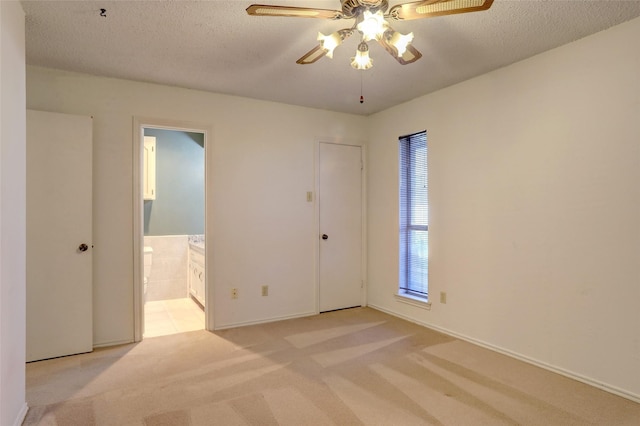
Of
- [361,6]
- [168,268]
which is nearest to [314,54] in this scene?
[361,6]

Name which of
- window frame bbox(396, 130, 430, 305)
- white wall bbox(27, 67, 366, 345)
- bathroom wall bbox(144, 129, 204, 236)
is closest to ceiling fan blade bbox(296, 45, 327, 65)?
white wall bbox(27, 67, 366, 345)

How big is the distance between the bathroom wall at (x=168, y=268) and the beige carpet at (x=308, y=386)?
169cm

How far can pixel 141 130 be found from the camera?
3.40 m

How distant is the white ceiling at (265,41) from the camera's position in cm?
219

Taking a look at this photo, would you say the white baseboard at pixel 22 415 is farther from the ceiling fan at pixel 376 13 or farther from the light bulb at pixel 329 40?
the light bulb at pixel 329 40

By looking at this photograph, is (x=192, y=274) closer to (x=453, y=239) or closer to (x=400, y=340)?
(x=400, y=340)

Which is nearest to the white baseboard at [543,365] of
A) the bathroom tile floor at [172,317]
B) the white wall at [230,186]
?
the white wall at [230,186]

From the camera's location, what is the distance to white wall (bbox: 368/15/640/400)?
2363 millimetres

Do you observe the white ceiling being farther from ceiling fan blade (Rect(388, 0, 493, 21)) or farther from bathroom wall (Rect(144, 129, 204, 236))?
bathroom wall (Rect(144, 129, 204, 236))

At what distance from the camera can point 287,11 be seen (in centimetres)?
178

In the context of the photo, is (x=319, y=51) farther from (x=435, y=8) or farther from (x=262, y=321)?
(x=262, y=321)

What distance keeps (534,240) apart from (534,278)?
0.95 ft

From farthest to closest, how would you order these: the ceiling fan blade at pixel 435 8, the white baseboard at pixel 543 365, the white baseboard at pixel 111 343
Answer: the white baseboard at pixel 111 343 → the white baseboard at pixel 543 365 → the ceiling fan blade at pixel 435 8

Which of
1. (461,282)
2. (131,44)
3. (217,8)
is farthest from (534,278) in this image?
(131,44)
